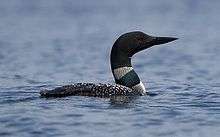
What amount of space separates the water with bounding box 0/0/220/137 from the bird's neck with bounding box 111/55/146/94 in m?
0.35

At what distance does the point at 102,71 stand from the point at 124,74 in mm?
4006

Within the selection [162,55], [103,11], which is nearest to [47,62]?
[162,55]

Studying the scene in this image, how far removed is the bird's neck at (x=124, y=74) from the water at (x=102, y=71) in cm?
35

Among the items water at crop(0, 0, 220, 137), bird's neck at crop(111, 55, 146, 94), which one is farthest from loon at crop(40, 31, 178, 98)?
water at crop(0, 0, 220, 137)

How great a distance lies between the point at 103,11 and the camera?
33594mm

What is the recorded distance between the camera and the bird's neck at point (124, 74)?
1198cm

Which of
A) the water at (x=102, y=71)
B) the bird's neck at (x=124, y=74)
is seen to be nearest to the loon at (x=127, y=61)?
the bird's neck at (x=124, y=74)

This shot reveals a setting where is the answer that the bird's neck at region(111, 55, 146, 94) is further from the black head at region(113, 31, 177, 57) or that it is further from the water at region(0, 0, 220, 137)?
the water at region(0, 0, 220, 137)

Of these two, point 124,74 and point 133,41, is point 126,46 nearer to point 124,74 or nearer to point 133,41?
point 133,41

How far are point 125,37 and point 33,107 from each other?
1.97 meters

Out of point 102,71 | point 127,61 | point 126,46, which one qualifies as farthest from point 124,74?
point 102,71

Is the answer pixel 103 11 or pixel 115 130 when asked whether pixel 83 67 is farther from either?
pixel 103 11

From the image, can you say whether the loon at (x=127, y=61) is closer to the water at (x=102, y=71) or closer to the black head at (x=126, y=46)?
the black head at (x=126, y=46)

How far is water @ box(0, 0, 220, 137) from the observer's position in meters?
9.87
